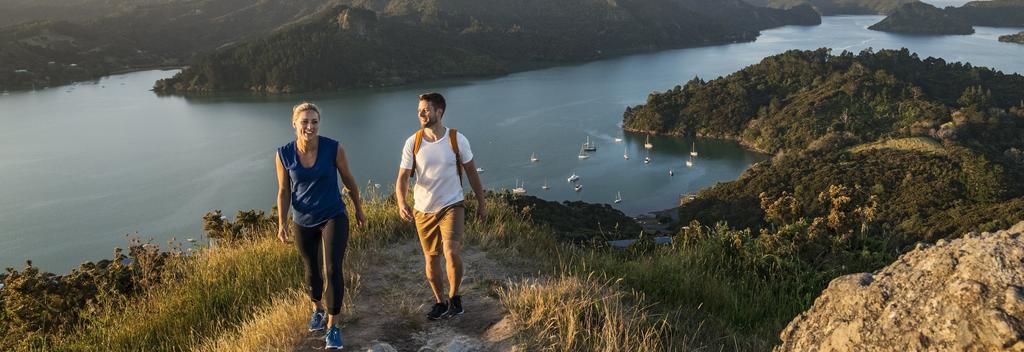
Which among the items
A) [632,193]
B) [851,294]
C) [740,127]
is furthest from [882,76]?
[851,294]

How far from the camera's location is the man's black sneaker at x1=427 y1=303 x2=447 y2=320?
3.74 m

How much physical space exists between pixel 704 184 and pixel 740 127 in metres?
21.8

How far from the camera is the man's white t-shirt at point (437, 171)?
12.3ft

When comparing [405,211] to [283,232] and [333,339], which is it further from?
[333,339]

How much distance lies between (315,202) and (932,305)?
9.34 ft

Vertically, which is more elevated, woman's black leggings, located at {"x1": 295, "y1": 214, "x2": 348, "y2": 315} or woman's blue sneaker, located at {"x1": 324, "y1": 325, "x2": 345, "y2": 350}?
woman's black leggings, located at {"x1": 295, "y1": 214, "x2": 348, "y2": 315}

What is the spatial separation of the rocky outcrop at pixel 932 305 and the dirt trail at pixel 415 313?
1.48 metres

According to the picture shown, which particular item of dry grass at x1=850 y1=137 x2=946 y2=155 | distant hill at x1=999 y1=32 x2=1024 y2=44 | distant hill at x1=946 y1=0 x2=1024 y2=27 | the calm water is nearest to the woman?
the calm water

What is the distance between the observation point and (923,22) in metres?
164

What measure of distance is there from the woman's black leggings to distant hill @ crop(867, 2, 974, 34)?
188 metres

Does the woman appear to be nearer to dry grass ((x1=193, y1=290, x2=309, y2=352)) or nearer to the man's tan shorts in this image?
dry grass ((x1=193, y1=290, x2=309, y2=352))

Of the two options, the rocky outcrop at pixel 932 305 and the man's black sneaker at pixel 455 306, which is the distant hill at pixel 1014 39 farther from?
the man's black sneaker at pixel 455 306

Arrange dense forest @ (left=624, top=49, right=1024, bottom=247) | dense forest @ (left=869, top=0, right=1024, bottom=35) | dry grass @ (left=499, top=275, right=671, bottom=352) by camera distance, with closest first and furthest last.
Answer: dry grass @ (left=499, top=275, right=671, bottom=352)
dense forest @ (left=624, top=49, right=1024, bottom=247)
dense forest @ (left=869, top=0, right=1024, bottom=35)

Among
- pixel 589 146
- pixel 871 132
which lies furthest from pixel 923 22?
pixel 589 146
